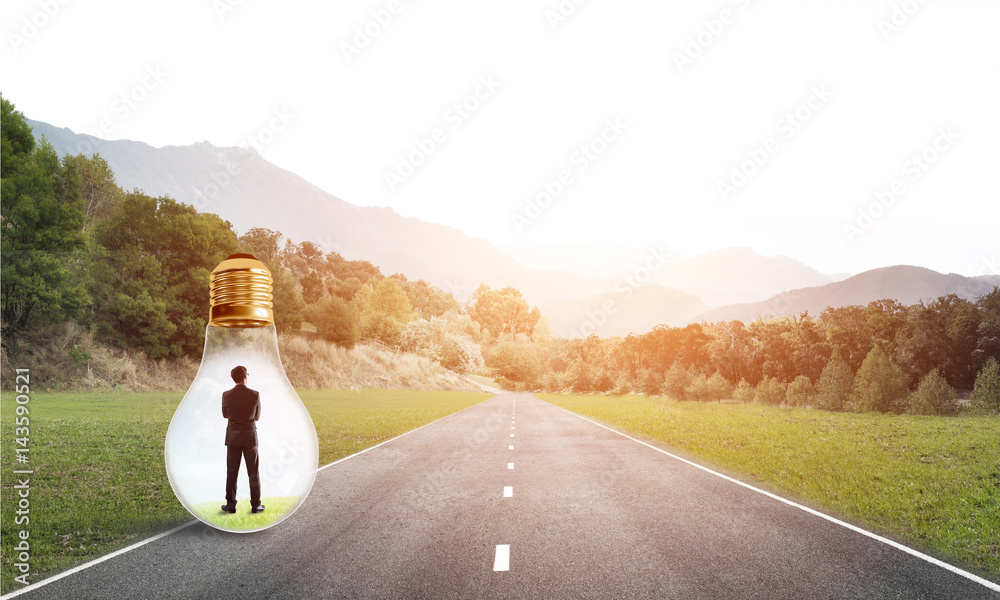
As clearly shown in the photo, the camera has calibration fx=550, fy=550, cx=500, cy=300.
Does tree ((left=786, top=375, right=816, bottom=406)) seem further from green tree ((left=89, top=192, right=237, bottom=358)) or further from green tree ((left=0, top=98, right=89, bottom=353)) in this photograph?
green tree ((left=0, top=98, right=89, bottom=353))

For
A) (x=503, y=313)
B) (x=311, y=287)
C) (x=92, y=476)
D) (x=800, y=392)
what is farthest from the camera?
(x=503, y=313)

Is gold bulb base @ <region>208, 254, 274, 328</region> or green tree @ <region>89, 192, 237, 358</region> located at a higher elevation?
green tree @ <region>89, 192, 237, 358</region>

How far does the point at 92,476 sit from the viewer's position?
9891mm

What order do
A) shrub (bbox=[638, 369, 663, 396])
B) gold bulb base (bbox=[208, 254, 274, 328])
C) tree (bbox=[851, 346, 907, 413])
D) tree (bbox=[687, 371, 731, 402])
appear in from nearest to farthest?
gold bulb base (bbox=[208, 254, 274, 328]), tree (bbox=[851, 346, 907, 413]), tree (bbox=[687, 371, 731, 402]), shrub (bbox=[638, 369, 663, 396])

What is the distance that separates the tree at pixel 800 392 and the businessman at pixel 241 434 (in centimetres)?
3920

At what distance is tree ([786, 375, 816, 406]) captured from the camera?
35750 millimetres

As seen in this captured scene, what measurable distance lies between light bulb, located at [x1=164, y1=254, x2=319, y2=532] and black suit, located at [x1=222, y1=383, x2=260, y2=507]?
0.02 meters

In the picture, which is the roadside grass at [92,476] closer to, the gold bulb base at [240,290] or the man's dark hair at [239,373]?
the man's dark hair at [239,373]

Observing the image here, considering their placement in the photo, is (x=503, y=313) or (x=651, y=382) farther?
(x=503, y=313)

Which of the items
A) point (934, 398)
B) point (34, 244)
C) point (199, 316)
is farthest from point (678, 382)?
point (34, 244)

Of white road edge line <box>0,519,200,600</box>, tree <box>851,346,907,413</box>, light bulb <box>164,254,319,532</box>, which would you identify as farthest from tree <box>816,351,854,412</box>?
light bulb <box>164,254,319,532</box>

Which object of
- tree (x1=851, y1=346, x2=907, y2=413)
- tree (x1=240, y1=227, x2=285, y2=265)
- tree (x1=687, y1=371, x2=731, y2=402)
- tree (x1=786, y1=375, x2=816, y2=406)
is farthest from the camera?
tree (x1=240, y1=227, x2=285, y2=265)

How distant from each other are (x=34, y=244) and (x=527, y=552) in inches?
1203

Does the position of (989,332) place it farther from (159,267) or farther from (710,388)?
(159,267)
